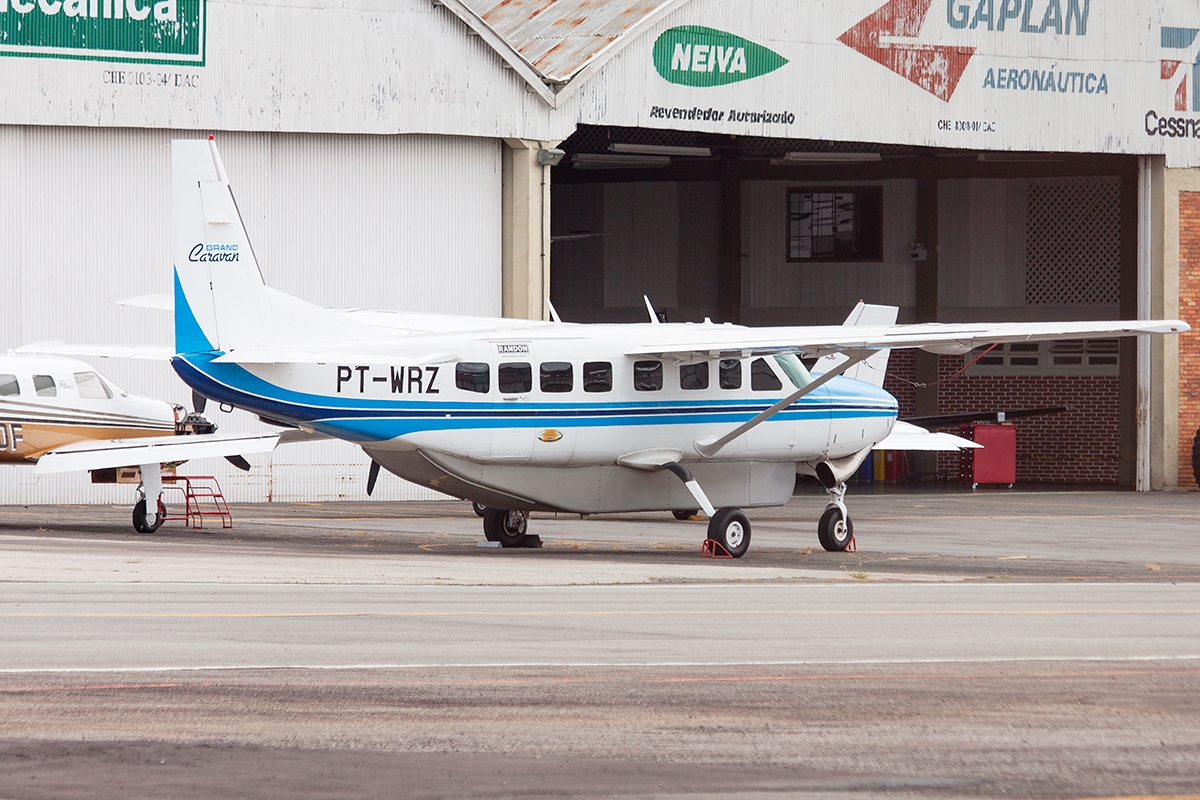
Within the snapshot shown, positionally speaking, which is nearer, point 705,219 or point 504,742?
point 504,742

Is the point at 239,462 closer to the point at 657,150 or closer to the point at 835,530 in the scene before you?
the point at 835,530

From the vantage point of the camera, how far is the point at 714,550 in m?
18.2

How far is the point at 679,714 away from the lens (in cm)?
773

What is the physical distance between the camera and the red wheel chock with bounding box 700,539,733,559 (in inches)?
712

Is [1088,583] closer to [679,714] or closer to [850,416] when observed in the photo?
[850,416]

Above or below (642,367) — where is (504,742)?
below

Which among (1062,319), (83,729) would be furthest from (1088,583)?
(1062,319)

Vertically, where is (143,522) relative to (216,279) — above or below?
below

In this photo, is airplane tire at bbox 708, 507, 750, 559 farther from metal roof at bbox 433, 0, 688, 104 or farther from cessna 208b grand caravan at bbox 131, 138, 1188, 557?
metal roof at bbox 433, 0, 688, 104

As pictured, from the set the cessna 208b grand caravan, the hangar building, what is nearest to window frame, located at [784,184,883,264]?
the hangar building

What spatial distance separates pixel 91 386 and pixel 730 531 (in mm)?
9472

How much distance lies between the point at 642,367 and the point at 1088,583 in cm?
593

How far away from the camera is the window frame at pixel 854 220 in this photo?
4097cm

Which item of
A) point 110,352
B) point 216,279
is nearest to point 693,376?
point 216,279
